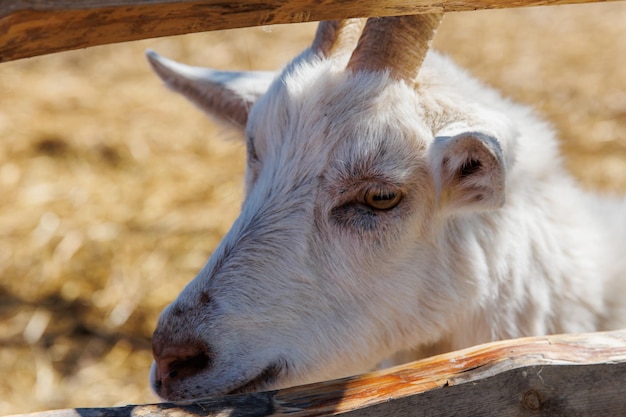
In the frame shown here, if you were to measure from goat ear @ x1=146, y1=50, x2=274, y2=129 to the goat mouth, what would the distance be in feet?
4.11

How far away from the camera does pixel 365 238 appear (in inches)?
100

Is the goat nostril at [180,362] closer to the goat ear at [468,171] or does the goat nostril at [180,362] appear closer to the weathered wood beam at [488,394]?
the weathered wood beam at [488,394]

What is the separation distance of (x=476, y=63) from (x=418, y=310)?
218 inches

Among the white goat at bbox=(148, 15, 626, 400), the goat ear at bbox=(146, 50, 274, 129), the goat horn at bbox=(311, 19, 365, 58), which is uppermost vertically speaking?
the goat ear at bbox=(146, 50, 274, 129)

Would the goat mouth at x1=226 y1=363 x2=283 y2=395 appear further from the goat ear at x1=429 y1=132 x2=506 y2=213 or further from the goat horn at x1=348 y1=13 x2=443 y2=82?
the goat horn at x1=348 y1=13 x2=443 y2=82

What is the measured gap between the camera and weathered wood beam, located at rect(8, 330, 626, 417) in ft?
5.91

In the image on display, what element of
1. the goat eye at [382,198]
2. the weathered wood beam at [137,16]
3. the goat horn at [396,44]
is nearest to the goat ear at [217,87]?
the goat horn at [396,44]

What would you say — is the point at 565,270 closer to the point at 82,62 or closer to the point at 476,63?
the point at 476,63

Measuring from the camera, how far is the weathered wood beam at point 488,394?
180cm

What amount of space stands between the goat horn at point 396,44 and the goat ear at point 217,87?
71 cm

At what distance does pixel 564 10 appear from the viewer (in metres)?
8.71

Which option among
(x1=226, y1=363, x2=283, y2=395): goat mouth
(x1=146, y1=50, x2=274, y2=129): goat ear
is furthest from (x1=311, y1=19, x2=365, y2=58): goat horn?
(x1=226, y1=363, x2=283, y2=395): goat mouth

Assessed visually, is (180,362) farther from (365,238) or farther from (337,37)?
(337,37)

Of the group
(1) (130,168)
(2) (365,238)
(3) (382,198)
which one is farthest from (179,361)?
(1) (130,168)
